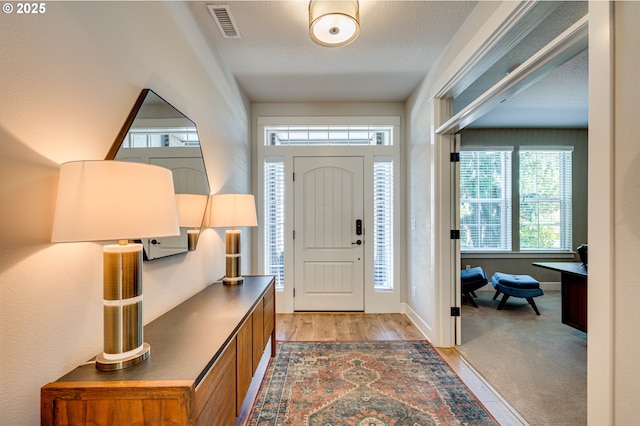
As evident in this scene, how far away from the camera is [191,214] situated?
76.7 inches

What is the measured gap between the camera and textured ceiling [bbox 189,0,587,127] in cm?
211

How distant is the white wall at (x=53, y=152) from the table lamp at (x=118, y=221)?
0.43ft

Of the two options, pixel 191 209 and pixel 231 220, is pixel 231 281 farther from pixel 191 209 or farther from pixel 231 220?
pixel 191 209

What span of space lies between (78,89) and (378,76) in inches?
106

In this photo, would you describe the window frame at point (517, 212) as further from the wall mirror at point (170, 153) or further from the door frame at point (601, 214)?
the wall mirror at point (170, 153)

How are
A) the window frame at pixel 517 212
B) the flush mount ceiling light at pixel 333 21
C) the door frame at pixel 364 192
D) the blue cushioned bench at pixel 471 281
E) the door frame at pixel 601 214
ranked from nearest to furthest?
the door frame at pixel 601 214
the flush mount ceiling light at pixel 333 21
the door frame at pixel 364 192
the blue cushioned bench at pixel 471 281
the window frame at pixel 517 212

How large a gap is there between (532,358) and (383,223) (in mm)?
1970

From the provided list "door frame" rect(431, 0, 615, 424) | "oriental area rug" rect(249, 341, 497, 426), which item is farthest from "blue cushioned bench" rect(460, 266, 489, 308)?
"door frame" rect(431, 0, 615, 424)

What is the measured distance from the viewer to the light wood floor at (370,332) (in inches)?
81.3

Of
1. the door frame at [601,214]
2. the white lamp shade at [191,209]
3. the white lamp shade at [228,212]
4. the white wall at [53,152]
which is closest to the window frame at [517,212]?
the door frame at [601,214]

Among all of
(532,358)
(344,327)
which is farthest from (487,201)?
(344,327)

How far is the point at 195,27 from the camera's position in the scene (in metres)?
2.15

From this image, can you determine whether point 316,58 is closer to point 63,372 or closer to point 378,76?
point 378,76

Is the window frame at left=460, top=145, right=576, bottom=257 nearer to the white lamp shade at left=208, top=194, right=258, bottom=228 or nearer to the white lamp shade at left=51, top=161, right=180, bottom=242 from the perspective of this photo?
the white lamp shade at left=208, top=194, right=258, bottom=228
